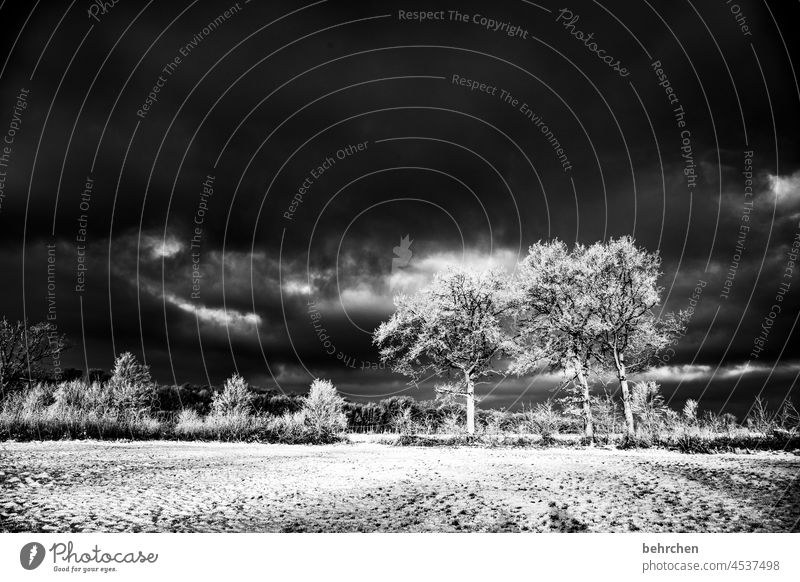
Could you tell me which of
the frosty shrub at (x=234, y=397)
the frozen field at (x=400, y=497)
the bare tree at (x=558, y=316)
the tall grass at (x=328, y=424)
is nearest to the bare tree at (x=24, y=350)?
the tall grass at (x=328, y=424)

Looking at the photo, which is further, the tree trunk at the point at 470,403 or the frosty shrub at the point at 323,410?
the tree trunk at the point at 470,403

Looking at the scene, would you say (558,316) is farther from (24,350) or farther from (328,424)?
(24,350)

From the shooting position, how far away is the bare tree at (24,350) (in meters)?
26.8

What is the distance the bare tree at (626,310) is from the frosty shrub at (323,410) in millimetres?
16617

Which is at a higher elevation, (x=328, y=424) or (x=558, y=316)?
(x=558, y=316)

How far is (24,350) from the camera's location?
2775 centimetres

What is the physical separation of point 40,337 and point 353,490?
3011 centimetres

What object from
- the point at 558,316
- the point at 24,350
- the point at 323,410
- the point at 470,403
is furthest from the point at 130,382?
the point at 558,316

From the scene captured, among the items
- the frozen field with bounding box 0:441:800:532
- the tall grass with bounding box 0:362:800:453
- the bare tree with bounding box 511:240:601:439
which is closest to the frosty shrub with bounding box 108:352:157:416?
the tall grass with bounding box 0:362:800:453

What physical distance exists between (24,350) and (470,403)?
2950 centimetres

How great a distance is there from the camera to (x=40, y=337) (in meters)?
28.7

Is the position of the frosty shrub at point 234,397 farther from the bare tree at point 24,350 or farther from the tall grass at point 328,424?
the bare tree at point 24,350

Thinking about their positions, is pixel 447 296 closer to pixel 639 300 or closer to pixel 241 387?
pixel 639 300
